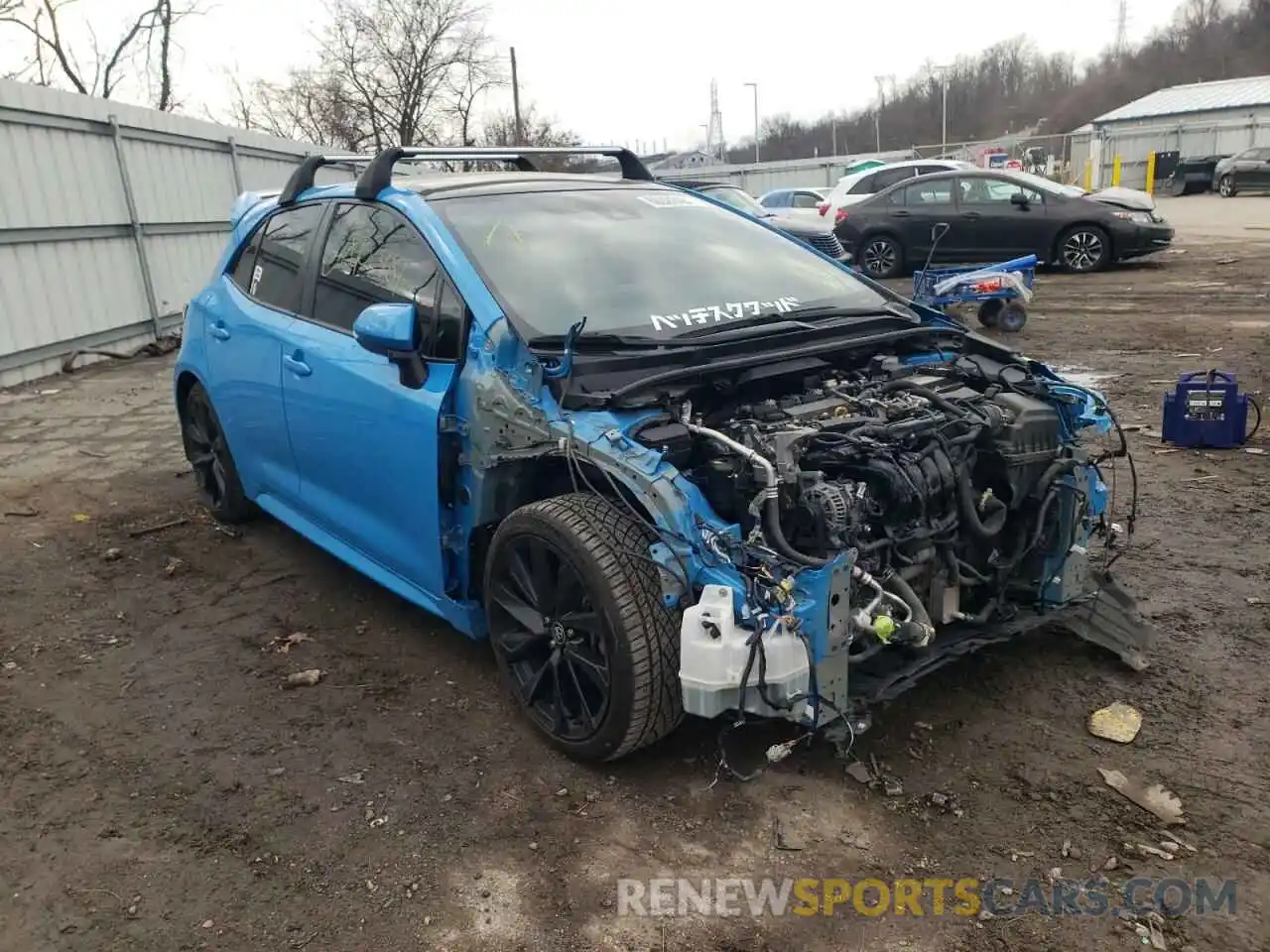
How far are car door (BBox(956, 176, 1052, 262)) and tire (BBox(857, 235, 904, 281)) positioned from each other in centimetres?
108

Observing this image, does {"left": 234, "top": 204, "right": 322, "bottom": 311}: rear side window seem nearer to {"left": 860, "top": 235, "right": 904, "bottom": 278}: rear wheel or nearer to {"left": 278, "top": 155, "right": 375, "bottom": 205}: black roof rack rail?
{"left": 278, "top": 155, "right": 375, "bottom": 205}: black roof rack rail

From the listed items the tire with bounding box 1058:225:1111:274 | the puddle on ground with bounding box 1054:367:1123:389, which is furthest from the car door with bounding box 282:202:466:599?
the tire with bounding box 1058:225:1111:274

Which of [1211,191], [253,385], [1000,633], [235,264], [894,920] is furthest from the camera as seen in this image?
[1211,191]

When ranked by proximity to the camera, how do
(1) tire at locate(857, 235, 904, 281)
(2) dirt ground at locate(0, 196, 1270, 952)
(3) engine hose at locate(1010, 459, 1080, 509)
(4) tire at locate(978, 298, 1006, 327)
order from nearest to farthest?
1. (2) dirt ground at locate(0, 196, 1270, 952)
2. (3) engine hose at locate(1010, 459, 1080, 509)
3. (4) tire at locate(978, 298, 1006, 327)
4. (1) tire at locate(857, 235, 904, 281)

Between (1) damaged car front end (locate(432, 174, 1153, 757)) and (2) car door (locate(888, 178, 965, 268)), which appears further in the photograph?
(2) car door (locate(888, 178, 965, 268))

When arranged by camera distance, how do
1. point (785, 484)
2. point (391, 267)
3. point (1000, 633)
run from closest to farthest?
1. point (785, 484)
2. point (1000, 633)
3. point (391, 267)

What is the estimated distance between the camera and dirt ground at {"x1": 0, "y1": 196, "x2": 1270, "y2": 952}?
248 cm

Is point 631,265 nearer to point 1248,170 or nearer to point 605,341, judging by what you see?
point 605,341

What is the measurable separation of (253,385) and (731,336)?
90.5 inches

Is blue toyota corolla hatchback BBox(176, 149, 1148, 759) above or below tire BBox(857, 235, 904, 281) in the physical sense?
above

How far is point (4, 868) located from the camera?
8.91 ft

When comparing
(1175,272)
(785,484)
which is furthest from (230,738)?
(1175,272)

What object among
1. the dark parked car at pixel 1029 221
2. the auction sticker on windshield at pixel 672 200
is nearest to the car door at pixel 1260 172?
the dark parked car at pixel 1029 221

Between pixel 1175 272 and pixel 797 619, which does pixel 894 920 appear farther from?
pixel 1175 272
